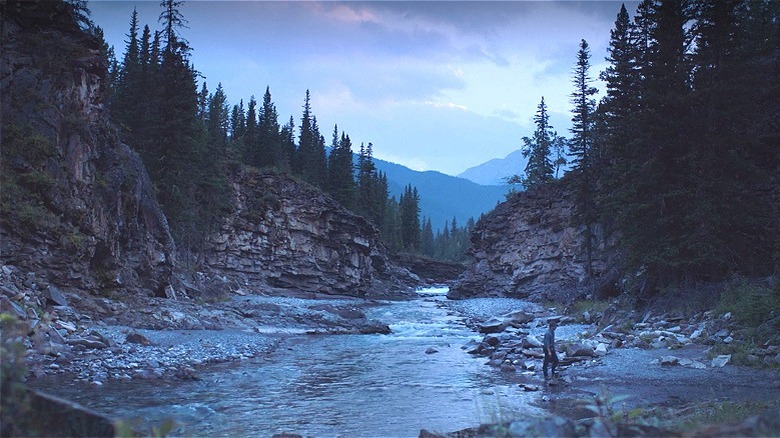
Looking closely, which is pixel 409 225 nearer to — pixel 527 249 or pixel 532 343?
pixel 527 249

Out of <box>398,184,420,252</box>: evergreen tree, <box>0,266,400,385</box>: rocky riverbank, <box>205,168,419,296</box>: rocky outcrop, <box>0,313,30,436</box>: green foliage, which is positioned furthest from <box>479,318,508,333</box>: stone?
<box>398,184,420,252</box>: evergreen tree

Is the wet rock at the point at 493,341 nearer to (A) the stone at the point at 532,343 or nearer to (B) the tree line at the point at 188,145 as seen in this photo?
(A) the stone at the point at 532,343

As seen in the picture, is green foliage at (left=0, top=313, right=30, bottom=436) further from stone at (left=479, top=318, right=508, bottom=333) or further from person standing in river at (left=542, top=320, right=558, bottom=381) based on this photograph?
stone at (left=479, top=318, right=508, bottom=333)

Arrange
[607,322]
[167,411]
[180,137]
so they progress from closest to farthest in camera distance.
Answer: [167,411] < [607,322] < [180,137]

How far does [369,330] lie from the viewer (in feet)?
100

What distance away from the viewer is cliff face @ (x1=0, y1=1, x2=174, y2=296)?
20.4 meters

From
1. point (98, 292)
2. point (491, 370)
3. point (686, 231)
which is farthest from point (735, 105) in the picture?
point (98, 292)

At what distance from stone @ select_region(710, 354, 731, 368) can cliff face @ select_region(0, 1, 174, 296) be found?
22.7m

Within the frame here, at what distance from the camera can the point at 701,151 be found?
2250cm

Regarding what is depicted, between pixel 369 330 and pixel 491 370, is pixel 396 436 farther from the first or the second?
pixel 369 330

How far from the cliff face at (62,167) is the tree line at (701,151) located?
2421 cm

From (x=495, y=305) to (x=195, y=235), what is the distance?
27.7 m

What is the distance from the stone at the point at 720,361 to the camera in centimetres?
1359

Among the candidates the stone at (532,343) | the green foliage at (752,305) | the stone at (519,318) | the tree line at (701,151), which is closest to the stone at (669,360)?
the green foliage at (752,305)
